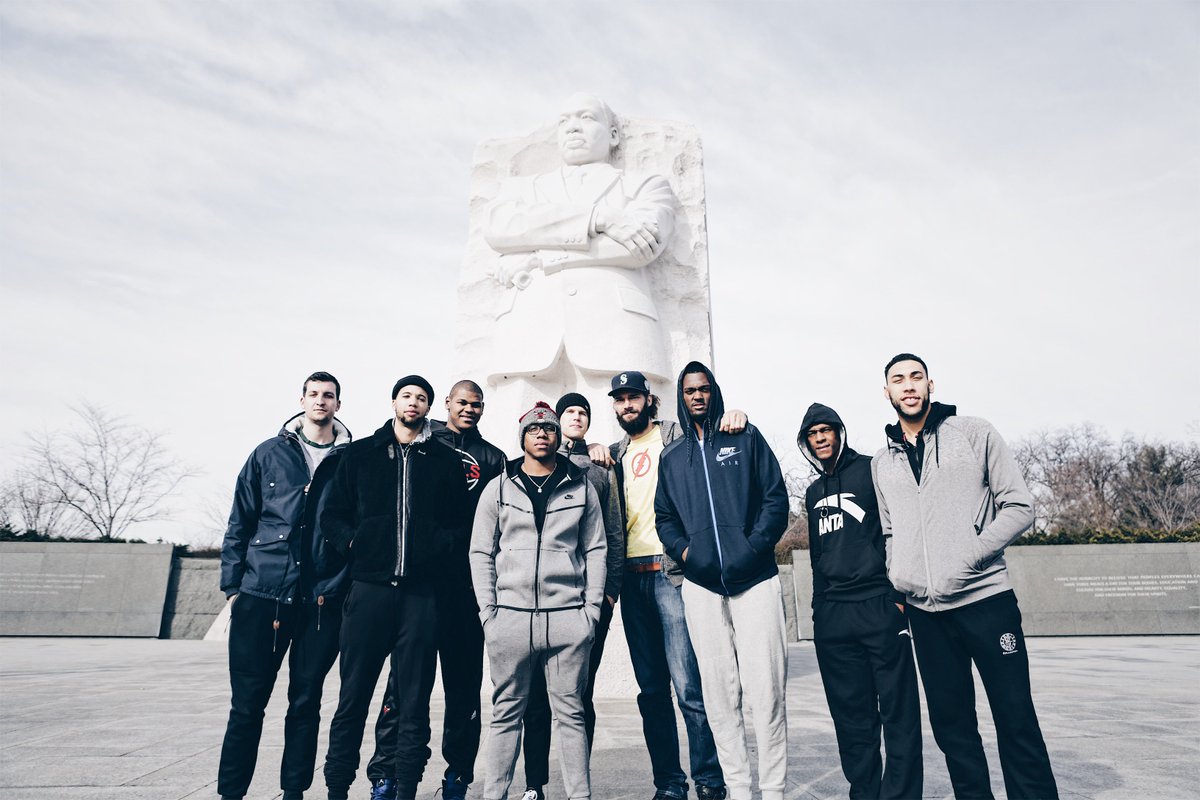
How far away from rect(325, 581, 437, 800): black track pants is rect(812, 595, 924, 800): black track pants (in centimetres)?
151

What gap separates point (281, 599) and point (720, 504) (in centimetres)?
181

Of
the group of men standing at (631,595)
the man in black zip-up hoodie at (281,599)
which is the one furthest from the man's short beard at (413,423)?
the man in black zip-up hoodie at (281,599)

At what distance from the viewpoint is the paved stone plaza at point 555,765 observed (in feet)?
10.1

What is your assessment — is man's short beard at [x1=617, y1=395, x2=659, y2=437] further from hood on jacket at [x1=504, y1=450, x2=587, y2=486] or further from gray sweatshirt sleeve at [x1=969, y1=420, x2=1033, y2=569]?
gray sweatshirt sleeve at [x1=969, y1=420, x2=1033, y2=569]

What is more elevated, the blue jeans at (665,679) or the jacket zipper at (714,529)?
the jacket zipper at (714,529)

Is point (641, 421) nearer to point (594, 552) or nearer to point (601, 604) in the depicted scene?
point (594, 552)

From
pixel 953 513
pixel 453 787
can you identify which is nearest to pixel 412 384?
pixel 453 787

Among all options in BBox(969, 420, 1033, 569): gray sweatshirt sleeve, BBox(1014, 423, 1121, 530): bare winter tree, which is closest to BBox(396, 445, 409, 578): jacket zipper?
BBox(969, 420, 1033, 569): gray sweatshirt sleeve

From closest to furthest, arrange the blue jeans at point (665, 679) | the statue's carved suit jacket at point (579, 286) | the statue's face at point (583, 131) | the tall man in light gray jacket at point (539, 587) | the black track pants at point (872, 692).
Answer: the black track pants at point (872, 692), the tall man in light gray jacket at point (539, 587), the blue jeans at point (665, 679), the statue's carved suit jacket at point (579, 286), the statue's face at point (583, 131)

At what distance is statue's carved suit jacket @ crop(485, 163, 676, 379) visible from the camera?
5.58m

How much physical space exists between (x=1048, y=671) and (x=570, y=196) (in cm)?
607

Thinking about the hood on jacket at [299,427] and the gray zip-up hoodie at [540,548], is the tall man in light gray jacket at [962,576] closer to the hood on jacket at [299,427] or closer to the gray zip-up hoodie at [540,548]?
the gray zip-up hoodie at [540,548]

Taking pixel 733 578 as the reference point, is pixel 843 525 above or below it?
above

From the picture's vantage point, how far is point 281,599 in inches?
118
